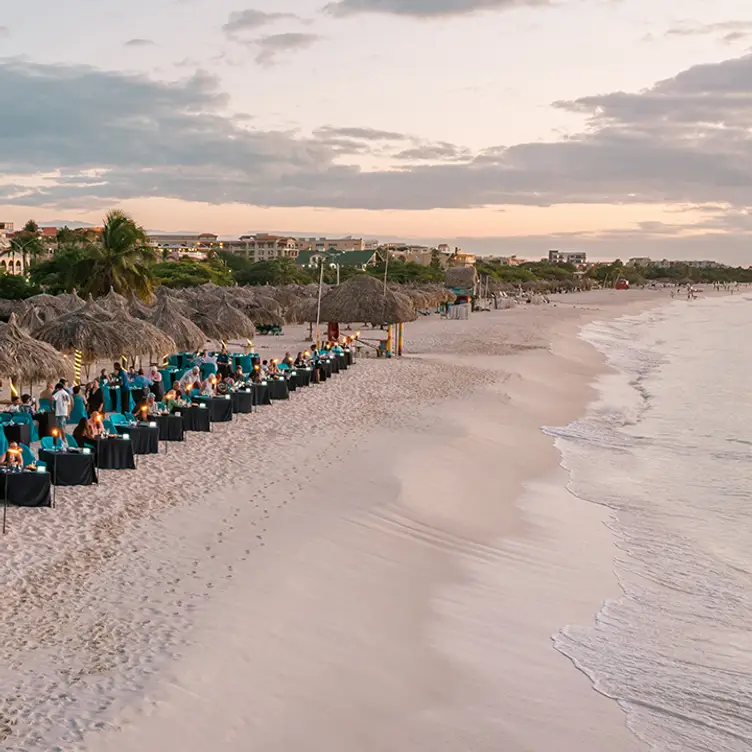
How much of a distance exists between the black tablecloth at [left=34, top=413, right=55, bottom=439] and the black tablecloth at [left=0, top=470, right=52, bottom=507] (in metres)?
3.53

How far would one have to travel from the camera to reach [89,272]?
2811 cm

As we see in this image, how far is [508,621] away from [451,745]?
2213 mm

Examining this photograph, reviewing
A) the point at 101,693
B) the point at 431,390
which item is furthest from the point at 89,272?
the point at 101,693

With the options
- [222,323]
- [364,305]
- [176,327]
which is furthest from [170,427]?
[364,305]

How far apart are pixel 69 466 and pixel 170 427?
298cm

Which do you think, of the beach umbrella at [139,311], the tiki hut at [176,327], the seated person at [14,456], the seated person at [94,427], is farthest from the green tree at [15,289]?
the seated person at [14,456]

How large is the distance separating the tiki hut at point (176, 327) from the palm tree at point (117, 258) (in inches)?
301

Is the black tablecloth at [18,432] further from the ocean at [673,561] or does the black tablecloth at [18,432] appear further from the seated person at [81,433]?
the ocean at [673,561]

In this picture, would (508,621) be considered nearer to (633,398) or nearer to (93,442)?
(93,442)

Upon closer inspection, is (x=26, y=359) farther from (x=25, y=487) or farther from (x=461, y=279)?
(x=461, y=279)

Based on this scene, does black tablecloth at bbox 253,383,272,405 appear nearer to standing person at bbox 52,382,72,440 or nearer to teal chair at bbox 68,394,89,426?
teal chair at bbox 68,394,89,426

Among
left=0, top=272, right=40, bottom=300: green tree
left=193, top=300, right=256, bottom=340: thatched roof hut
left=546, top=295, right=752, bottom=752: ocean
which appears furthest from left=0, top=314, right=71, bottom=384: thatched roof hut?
left=0, top=272, right=40, bottom=300: green tree

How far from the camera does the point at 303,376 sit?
20.1 metres

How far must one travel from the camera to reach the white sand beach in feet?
18.7
